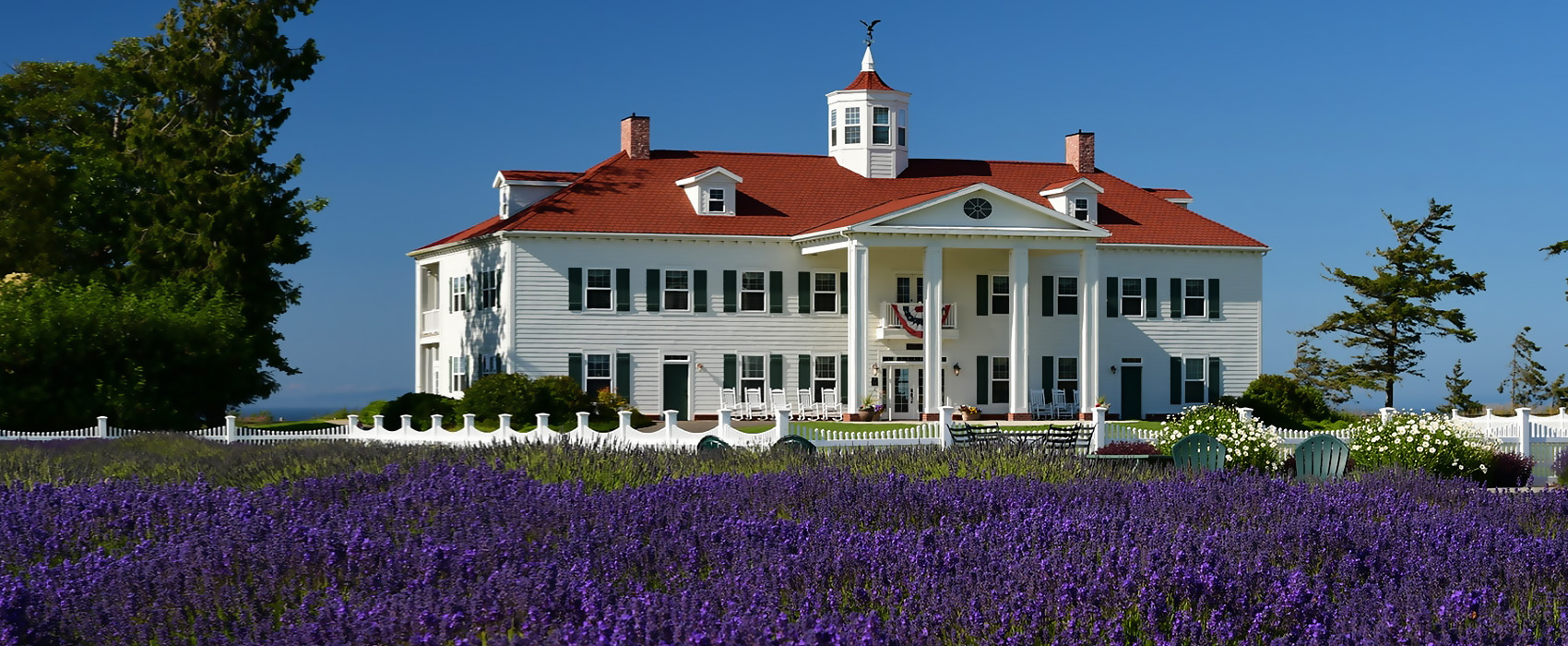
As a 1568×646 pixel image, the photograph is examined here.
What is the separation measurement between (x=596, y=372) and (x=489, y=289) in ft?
12.6

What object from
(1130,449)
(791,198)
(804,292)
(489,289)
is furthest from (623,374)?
(1130,449)

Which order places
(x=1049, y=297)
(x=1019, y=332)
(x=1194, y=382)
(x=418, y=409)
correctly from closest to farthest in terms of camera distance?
(x=418, y=409) → (x=1019, y=332) → (x=1049, y=297) → (x=1194, y=382)

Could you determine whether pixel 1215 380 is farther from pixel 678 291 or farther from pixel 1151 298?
pixel 678 291

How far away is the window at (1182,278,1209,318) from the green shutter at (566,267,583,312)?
16.9 meters

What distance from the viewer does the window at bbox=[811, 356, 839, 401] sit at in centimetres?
4322

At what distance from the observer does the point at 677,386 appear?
42281 mm

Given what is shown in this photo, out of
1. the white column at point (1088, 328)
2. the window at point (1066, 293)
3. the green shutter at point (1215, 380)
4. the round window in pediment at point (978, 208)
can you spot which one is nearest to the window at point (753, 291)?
the round window in pediment at point (978, 208)

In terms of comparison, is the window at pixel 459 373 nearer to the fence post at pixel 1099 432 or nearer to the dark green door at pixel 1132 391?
the dark green door at pixel 1132 391

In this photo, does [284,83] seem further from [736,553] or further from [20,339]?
[736,553]

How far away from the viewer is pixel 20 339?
105ft

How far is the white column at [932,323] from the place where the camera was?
132 ft

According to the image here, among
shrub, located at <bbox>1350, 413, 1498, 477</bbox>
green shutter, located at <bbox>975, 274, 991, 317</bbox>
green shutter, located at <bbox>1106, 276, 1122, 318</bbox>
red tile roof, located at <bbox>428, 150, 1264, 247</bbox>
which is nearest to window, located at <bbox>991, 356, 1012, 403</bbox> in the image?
green shutter, located at <bbox>975, 274, 991, 317</bbox>

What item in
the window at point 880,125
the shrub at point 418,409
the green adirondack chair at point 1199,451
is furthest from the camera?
the window at point 880,125

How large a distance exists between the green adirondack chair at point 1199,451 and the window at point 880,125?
31.0 m
